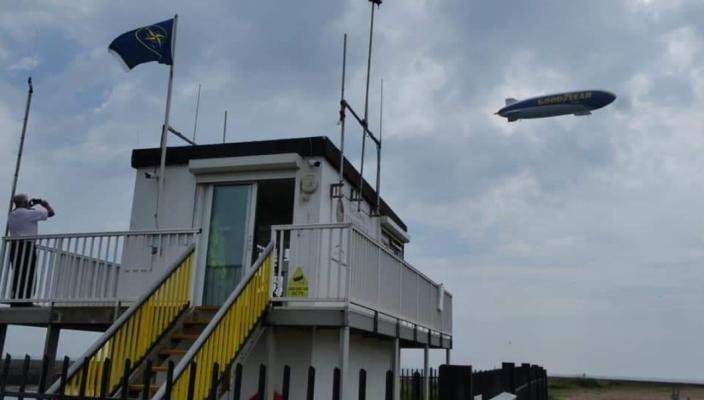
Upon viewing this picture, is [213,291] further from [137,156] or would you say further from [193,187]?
[137,156]

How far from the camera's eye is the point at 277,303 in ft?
29.1

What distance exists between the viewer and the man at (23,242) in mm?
9164

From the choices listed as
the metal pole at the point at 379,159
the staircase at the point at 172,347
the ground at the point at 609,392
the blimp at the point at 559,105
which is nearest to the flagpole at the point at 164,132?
the staircase at the point at 172,347

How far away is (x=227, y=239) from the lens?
32.7 ft

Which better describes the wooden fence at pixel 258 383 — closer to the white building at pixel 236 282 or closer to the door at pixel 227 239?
the white building at pixel 236 282

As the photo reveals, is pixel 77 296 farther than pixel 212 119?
No

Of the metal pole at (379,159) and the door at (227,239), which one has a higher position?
the metal pole at (379,159)

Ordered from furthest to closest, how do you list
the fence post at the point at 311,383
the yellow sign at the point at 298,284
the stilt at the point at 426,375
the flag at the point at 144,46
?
the stilt at the point at 426,375 → the flag at the point at 144,46 → the yellow sign at the point at 298,284 → the fence post at the point at 311,383

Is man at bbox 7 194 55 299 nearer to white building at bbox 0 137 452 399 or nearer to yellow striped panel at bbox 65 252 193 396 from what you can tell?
white building at bbox 0 137 452 399

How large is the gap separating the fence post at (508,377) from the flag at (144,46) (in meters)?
7.16

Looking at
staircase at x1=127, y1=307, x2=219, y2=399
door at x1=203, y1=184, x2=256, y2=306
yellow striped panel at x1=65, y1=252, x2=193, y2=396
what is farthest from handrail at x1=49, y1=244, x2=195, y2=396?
door at x1=203, y1=184, x2=256, y2=306

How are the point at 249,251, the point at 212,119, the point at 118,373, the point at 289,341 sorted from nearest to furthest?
1. the point at 118,373
2. the point at 289,341
3. the point at 249,251
4. the point at 212,119

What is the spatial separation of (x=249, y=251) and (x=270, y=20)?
517cm

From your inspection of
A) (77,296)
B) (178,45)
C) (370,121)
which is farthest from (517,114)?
(77,296)
